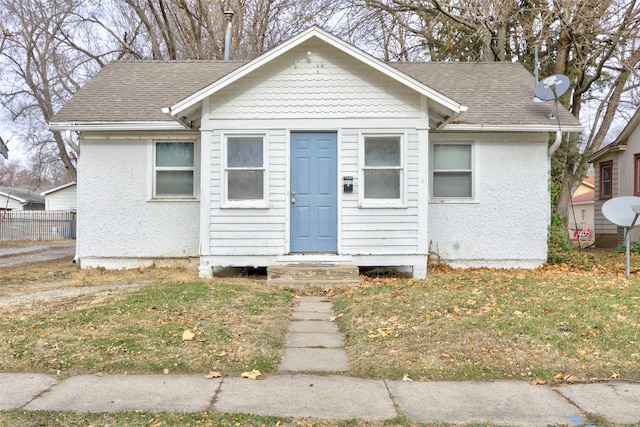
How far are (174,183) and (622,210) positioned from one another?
27.8ft

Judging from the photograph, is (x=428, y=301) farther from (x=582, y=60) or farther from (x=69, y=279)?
(x=582, y=60)

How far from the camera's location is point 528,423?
3.54m

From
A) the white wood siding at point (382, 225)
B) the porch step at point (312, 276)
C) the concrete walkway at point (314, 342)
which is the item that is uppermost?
the white wood siding at point (382, 225)

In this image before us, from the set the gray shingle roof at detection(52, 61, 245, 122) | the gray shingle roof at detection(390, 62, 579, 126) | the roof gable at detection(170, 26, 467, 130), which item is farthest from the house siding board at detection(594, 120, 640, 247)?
the gray shingle roof at detection(52, 61, 245, 122)

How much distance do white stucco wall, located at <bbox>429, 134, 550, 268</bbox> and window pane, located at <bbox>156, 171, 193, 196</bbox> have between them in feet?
16.4

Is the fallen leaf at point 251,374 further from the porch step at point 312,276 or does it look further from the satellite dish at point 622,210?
the satellite dish at point 622,210

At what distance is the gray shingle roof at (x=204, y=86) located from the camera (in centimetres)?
1070

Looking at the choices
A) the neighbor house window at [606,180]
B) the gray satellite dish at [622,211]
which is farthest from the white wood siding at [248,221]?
the neighbor house window at [606,180]

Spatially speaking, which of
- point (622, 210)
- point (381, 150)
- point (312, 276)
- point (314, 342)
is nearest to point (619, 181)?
point (622, 210)

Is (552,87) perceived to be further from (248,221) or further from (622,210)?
(248,221)

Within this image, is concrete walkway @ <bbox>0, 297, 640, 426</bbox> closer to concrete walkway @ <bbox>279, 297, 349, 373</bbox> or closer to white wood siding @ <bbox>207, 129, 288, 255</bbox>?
concrete walkway @ <bbox>279, 297, 349, 373</bbox>

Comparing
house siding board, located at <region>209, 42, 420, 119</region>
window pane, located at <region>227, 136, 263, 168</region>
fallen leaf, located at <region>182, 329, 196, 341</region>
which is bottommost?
fallen leaf, located at <region>182, 329, 196, 341</region>

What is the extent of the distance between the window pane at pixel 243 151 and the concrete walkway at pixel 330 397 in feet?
17.9

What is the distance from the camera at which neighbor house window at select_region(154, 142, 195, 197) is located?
10.8 meters
